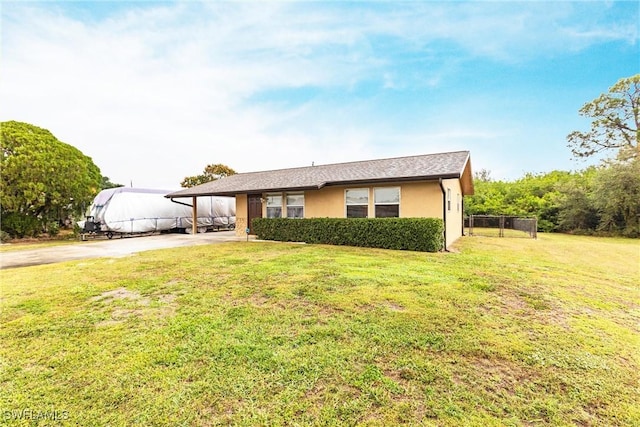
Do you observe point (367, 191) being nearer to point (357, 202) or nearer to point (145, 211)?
point (357, 202)

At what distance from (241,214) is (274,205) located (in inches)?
92.0

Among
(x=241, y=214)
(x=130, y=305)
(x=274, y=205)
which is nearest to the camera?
(x=130, y=305)

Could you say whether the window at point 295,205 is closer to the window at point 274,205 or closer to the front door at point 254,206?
the window at point 274,205

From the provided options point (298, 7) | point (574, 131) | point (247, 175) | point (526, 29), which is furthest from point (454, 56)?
point (574, 131)

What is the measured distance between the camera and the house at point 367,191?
10.8 meters

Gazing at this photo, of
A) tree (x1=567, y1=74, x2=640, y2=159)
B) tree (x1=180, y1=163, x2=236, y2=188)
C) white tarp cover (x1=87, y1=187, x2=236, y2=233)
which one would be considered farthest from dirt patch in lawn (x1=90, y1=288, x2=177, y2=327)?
tree (x1=180, y1=163, x2=236, y2=188)

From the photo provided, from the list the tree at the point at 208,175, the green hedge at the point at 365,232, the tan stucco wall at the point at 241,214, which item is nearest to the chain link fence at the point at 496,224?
the green hedge at the point at 365,232

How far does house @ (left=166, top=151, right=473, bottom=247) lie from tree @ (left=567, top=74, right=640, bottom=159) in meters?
16.0

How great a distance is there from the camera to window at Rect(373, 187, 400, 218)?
37.8 ft

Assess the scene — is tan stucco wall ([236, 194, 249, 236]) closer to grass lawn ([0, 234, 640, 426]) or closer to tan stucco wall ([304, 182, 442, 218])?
tan stucco wall ([304, 182, 442, 218])

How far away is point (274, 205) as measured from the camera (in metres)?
14.6

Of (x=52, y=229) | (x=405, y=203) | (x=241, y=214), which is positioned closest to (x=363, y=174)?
(x=405, y=203)

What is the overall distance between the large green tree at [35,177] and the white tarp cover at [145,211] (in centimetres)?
135

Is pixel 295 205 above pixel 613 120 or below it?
below
